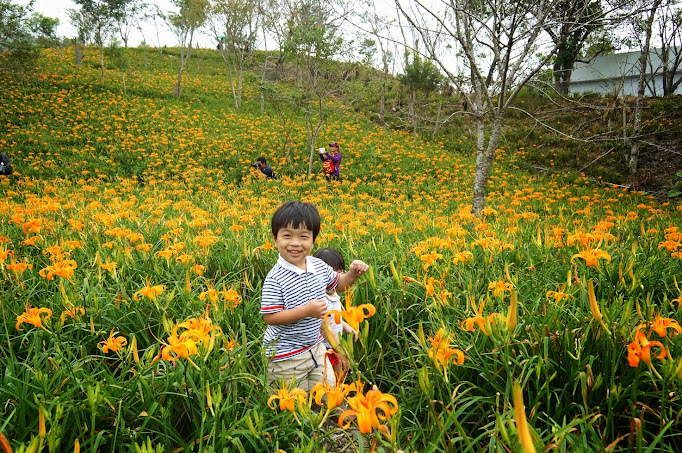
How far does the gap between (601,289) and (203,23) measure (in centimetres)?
1746

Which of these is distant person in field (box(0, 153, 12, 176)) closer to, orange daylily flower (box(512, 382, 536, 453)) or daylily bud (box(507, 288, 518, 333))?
daylily bud (box(507, 288, 518, 333))

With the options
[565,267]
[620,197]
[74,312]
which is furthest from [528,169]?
[74,312]

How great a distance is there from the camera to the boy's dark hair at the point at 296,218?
1651mm

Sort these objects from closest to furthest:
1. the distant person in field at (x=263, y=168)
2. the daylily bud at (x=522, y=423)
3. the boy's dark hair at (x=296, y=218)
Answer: the daylily bud at (x=522, y=423) < the boy's dark hair at (x=296, y=218) < the distant person in field at (x=263, y=168)

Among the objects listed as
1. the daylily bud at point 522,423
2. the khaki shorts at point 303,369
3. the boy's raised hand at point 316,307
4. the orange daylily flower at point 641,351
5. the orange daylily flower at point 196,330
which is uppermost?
the daylily bud at point 522,423

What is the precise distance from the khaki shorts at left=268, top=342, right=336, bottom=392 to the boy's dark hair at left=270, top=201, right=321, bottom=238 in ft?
1.87

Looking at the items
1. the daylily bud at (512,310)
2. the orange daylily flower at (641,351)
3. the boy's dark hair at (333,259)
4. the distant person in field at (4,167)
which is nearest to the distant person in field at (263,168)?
the distant person in field at (4,167)

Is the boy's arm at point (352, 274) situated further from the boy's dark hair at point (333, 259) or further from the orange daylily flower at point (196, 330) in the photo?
the orange daylily flower at point (196, 330)

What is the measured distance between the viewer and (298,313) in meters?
1.49

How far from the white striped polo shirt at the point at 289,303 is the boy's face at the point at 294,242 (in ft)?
0.16

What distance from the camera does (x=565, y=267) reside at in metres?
2.43

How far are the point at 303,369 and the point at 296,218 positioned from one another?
0.70 m

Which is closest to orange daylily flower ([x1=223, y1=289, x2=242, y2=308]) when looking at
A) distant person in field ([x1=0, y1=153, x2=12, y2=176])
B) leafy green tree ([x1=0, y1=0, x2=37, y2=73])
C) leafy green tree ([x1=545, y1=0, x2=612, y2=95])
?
leafy green tree ([x1=545, y1=0, x2=612, y2=95])

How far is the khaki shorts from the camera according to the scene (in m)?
1.67
